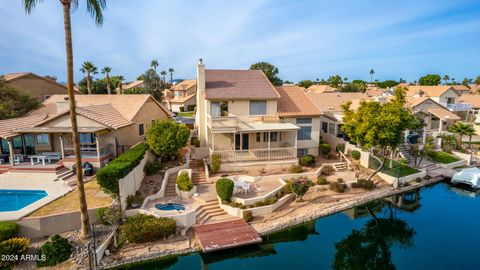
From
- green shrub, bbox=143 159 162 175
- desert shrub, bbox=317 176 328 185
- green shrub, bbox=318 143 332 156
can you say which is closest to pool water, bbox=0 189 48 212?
green shrub, bbox=143 159 162 175

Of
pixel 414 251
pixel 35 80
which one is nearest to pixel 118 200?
pixel 414 251

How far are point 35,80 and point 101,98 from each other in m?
14.1

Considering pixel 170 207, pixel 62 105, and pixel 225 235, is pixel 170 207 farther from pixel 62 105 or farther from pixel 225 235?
pixel 62 105

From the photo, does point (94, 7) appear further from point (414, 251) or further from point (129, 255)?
point (414, 251)

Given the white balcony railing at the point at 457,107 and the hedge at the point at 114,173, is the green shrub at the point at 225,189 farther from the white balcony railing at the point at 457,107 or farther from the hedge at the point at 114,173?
the white balcony railing at the point at 457,107

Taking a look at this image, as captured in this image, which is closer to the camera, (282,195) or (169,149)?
(282,195)

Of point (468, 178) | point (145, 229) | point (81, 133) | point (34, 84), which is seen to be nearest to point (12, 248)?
point (145, 229)

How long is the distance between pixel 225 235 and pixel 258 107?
→ 14.7m

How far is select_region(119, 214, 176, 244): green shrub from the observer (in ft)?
55.1

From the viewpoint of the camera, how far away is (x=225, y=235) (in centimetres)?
1780

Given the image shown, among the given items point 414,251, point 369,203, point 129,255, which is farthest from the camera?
point 369,203

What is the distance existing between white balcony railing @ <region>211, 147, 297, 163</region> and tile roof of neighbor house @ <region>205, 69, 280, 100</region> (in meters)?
5.31

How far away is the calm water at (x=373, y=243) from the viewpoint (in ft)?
54.9

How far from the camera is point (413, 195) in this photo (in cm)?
2698
